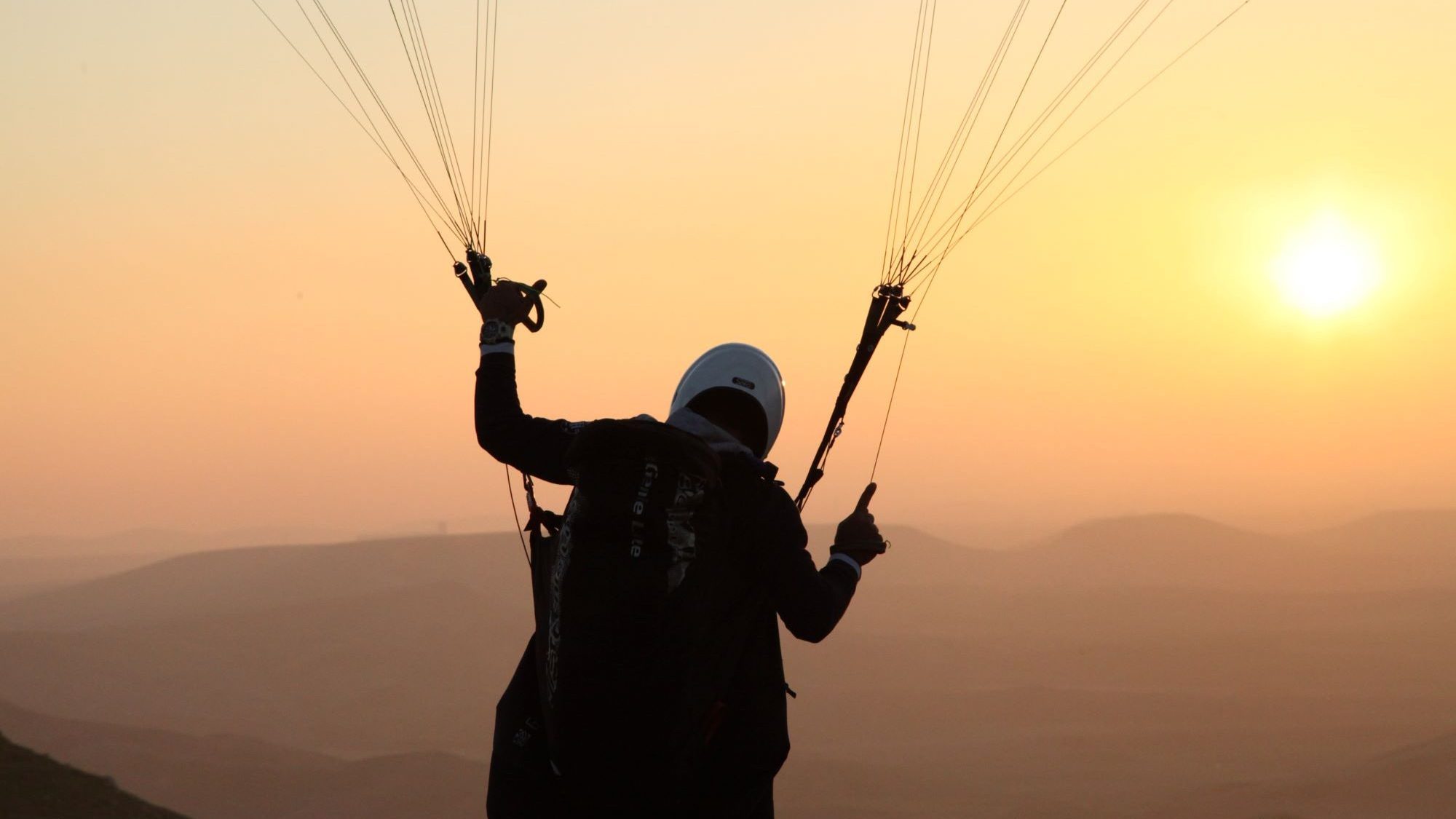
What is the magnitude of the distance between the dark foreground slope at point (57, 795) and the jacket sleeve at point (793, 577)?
13609 millimetres

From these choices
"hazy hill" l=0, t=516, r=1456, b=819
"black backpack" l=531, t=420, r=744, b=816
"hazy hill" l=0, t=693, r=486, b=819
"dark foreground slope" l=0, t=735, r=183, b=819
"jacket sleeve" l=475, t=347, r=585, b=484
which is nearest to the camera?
"black backpack" l=531, t=420, r=744, b=816

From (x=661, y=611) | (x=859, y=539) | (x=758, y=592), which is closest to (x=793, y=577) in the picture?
(x=758, y=592)

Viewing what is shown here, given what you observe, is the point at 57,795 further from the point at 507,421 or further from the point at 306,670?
the point at 306,670

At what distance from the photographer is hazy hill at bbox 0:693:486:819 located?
253ft

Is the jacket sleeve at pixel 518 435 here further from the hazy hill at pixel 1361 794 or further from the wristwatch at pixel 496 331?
the hazy hill at pixel 1361 794

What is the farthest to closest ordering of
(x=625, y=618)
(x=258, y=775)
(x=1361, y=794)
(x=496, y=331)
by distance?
(x=258, y=775) → (x=1361, y=794) → (x=496, y=331) → (x=625, y=618)

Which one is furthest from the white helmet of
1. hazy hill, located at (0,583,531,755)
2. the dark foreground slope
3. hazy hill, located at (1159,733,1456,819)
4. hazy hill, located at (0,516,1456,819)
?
hazy hill, located at (0,583,531,755)

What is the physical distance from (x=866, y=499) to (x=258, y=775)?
92.1m

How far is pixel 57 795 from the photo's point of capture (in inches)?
634

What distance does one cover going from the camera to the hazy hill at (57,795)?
51.1 feet

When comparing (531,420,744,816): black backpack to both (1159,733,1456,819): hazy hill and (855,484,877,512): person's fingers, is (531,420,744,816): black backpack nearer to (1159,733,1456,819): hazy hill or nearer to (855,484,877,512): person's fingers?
(855,484,877,512): person's fingers

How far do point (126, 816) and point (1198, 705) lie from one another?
126 metres

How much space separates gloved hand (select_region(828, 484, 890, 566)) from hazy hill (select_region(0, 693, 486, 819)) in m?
69.9

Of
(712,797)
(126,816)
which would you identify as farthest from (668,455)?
(126,816)
